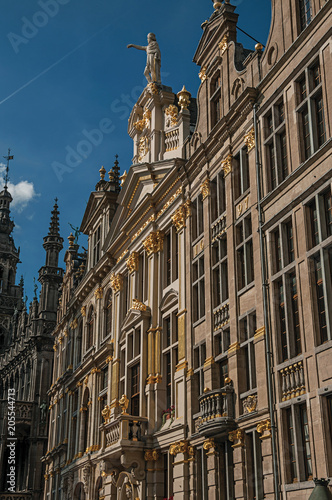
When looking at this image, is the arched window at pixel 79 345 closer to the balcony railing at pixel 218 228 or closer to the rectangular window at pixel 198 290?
the rectangular window at pixel 198 290

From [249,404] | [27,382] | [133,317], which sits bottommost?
[249,404]

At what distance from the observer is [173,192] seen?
34250 mm

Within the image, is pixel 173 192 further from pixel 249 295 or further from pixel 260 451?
pixel 260 451

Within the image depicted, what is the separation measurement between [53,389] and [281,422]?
111 feet

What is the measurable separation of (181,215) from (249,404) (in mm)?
11570

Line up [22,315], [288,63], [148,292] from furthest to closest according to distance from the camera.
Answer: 1. [22,315]
2. [148,292]
3. [288,63]

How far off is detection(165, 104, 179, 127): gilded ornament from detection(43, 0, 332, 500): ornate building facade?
127mm

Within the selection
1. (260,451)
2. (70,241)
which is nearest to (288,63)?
(260,451)

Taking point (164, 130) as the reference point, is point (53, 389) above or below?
below

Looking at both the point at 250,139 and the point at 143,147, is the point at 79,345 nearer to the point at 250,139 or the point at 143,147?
the point at 143,147

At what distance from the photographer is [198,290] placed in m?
29.8

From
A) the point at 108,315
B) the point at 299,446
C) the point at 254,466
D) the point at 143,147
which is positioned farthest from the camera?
the point at 108,315

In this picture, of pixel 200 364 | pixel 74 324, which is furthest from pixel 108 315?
pixel 200 364

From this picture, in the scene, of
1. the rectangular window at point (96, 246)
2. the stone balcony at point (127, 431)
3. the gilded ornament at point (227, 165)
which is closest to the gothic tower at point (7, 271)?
the rectangular window at point (96, 246)
